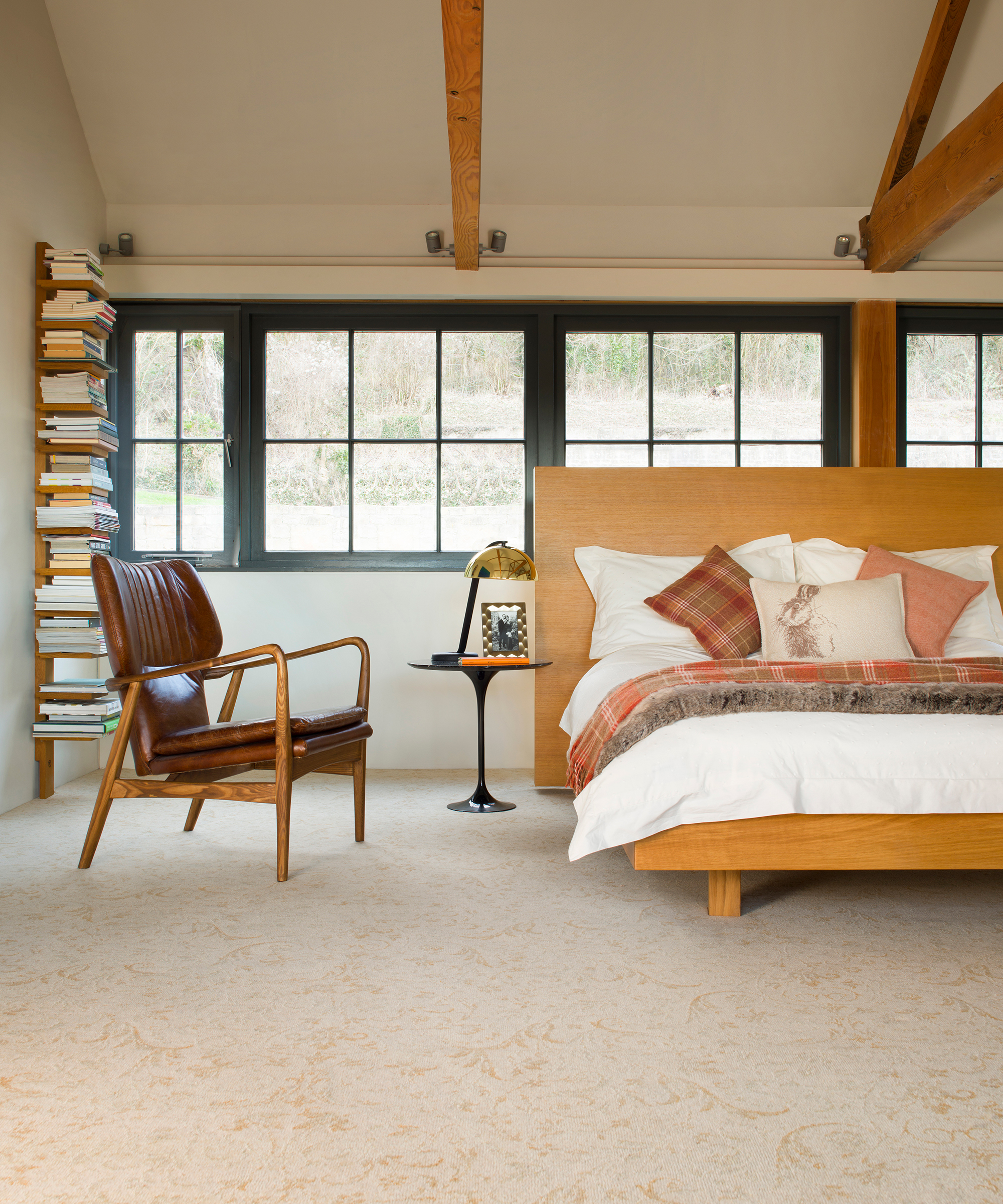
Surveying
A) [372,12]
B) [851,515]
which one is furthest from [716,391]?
[372,12]

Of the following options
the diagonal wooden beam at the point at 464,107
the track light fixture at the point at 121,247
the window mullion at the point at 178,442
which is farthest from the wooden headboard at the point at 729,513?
the track light fixture at the point at 121,247

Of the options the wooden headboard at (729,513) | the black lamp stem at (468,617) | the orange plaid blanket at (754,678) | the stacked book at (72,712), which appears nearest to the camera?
the orange plaid blanket at (754,678)

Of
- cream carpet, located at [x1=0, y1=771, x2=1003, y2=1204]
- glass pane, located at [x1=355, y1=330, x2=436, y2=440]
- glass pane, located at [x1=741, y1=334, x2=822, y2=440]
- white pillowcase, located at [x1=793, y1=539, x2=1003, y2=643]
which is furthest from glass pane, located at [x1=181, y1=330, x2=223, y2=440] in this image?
white pillowcase, located at [x1=793, y1=539, x2=1003, y2=643]

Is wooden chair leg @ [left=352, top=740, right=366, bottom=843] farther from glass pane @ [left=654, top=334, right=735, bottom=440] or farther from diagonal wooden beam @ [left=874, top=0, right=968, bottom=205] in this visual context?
diagonal wooden beam @ [left=874, top=0, right=968, bottom=205]

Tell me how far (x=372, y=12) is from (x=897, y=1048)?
4.27m

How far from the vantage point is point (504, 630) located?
3.96m

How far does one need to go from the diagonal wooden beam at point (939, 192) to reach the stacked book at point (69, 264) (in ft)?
11.8

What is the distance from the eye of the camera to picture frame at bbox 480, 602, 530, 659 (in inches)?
156

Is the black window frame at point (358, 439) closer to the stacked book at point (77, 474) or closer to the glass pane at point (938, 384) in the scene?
the stacked book at point (77, 474)

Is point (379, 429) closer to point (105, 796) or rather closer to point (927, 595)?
point (105, 796)

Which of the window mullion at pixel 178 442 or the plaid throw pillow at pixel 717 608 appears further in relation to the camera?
the window mullion at pixel 178 442

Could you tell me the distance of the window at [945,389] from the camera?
4.65 meters

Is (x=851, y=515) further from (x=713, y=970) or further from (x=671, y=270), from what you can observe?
(x=713, y=970)

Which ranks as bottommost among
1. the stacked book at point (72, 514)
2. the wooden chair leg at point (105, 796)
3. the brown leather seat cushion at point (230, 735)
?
the wooden chair leg at point (105, 796)
